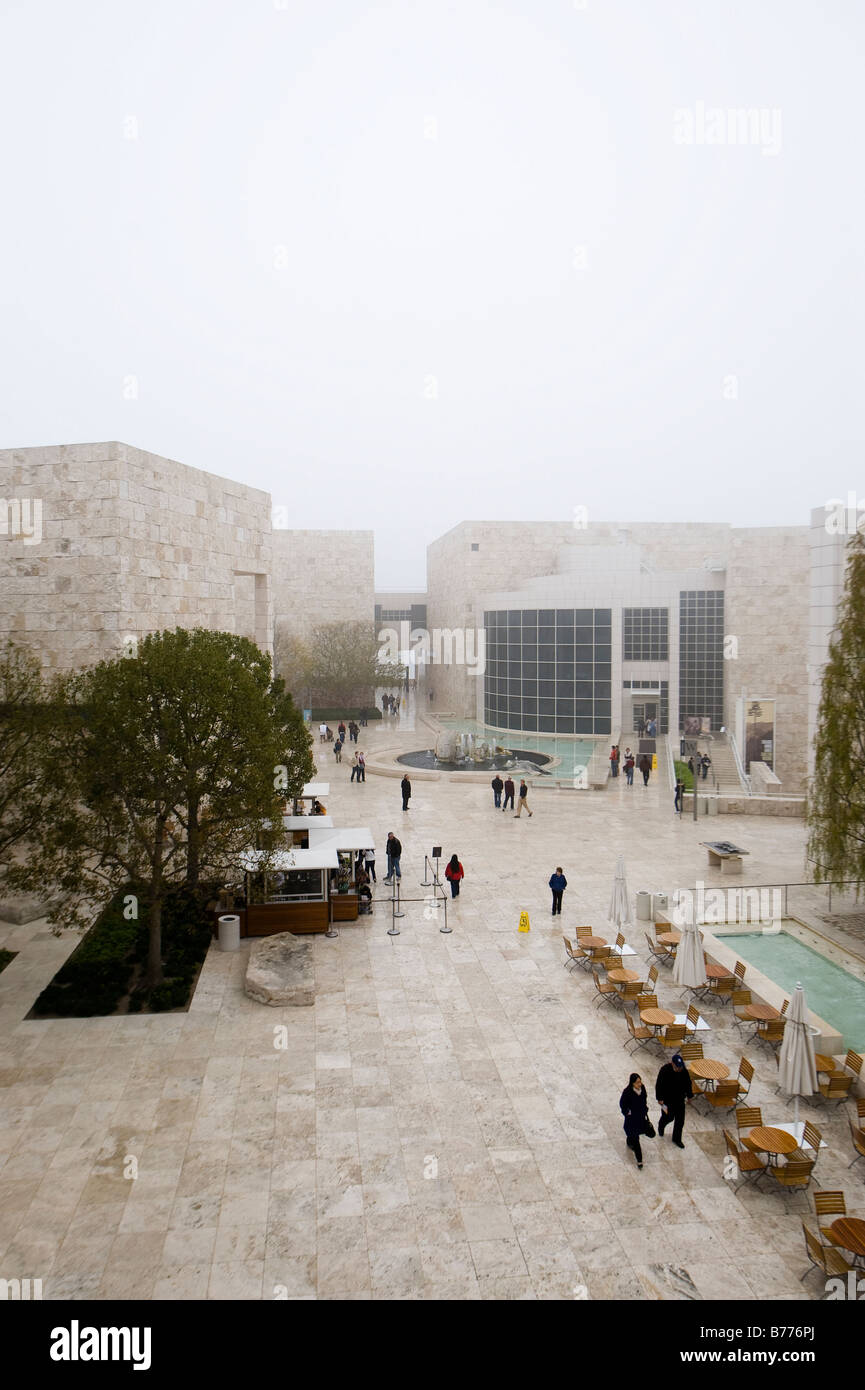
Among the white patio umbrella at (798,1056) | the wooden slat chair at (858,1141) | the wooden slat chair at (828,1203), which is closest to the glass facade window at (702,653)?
the white patio umbrella at (798,1056)

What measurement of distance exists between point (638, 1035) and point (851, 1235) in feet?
14.1

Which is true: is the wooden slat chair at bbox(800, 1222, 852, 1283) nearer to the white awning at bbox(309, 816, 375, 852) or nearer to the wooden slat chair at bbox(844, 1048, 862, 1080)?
the wooden slat chair at bbox(844, 1048, 862, 1080)

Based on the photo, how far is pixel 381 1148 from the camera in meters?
9.20

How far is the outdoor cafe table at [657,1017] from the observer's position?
1155 cm

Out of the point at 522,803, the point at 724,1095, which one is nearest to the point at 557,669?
the point at 522,803

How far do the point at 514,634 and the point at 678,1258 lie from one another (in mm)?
39777

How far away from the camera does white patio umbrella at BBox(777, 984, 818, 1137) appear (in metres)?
9.89

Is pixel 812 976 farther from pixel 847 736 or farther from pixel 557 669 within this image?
pixel 557 669

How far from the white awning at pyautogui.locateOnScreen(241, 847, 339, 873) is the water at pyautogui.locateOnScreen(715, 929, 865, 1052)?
7.75m

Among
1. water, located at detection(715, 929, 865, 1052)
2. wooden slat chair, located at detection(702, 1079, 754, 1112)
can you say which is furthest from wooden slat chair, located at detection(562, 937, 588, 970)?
wooden slat chair, located at detection(702, 1079, 754, 1112)
